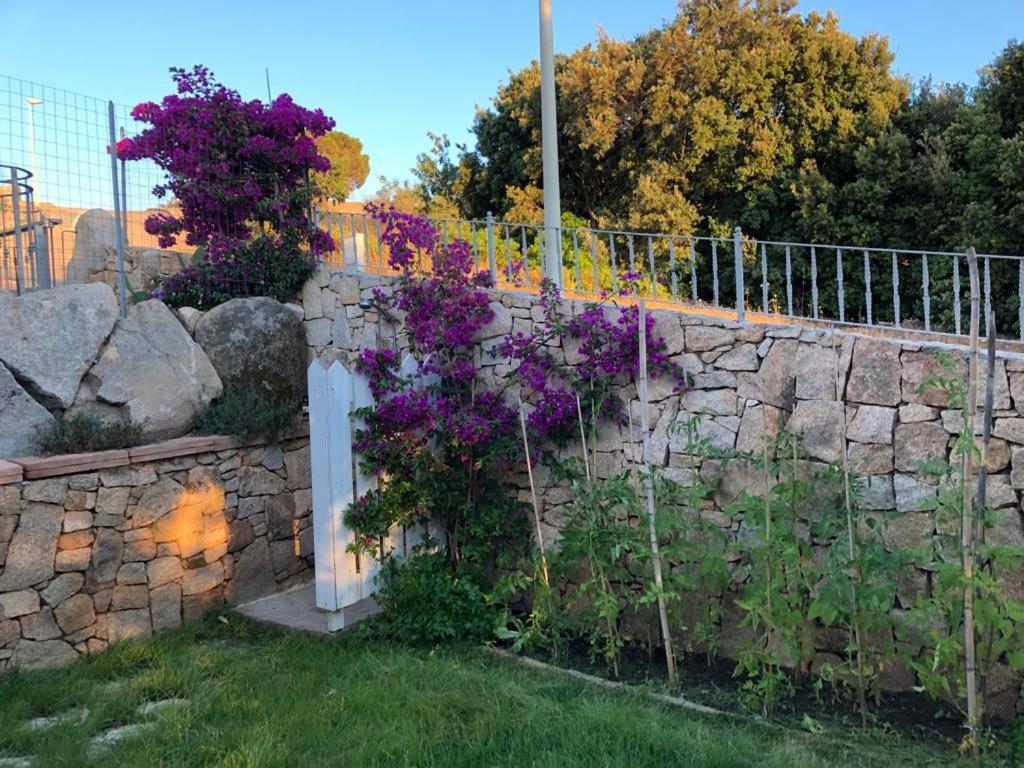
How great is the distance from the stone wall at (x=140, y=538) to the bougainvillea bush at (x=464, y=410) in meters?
1.10

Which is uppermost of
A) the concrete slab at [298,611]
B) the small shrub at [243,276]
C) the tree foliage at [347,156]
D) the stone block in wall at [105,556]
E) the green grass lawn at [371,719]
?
the tree foliage at [347,156]

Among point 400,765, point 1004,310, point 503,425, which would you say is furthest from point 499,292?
point 1004,310

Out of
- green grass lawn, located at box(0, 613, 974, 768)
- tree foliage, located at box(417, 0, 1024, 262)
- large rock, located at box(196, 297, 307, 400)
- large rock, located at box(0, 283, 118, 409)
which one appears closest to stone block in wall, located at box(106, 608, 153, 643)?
green grass lawn, located at box(0, 613, 974, 768)

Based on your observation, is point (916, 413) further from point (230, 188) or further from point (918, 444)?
point (230, 188)

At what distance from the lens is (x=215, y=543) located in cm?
508

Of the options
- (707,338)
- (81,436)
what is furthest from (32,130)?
(707,338)

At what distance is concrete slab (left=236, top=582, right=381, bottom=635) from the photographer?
187 inches

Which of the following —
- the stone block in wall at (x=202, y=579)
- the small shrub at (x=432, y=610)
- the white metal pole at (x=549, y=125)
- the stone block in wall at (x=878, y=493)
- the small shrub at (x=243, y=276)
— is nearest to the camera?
the stone block in wall at (x=878, y=493)

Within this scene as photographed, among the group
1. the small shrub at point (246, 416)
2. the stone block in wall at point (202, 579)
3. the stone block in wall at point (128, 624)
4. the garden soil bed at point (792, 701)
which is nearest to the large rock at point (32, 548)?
the stone block in wall at point (128, 624)

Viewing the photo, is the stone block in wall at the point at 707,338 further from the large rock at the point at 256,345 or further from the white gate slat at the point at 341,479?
the large rock at the point at 256,345

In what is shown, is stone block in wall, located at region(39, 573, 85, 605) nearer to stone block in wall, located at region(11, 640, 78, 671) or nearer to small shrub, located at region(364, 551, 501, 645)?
stone block in wall, located at region(11, 640, 78, 671)

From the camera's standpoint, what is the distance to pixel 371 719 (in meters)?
Result: 3.21

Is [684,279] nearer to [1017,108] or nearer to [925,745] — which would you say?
[1017,108]

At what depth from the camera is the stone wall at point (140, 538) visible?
4137 millimetres
